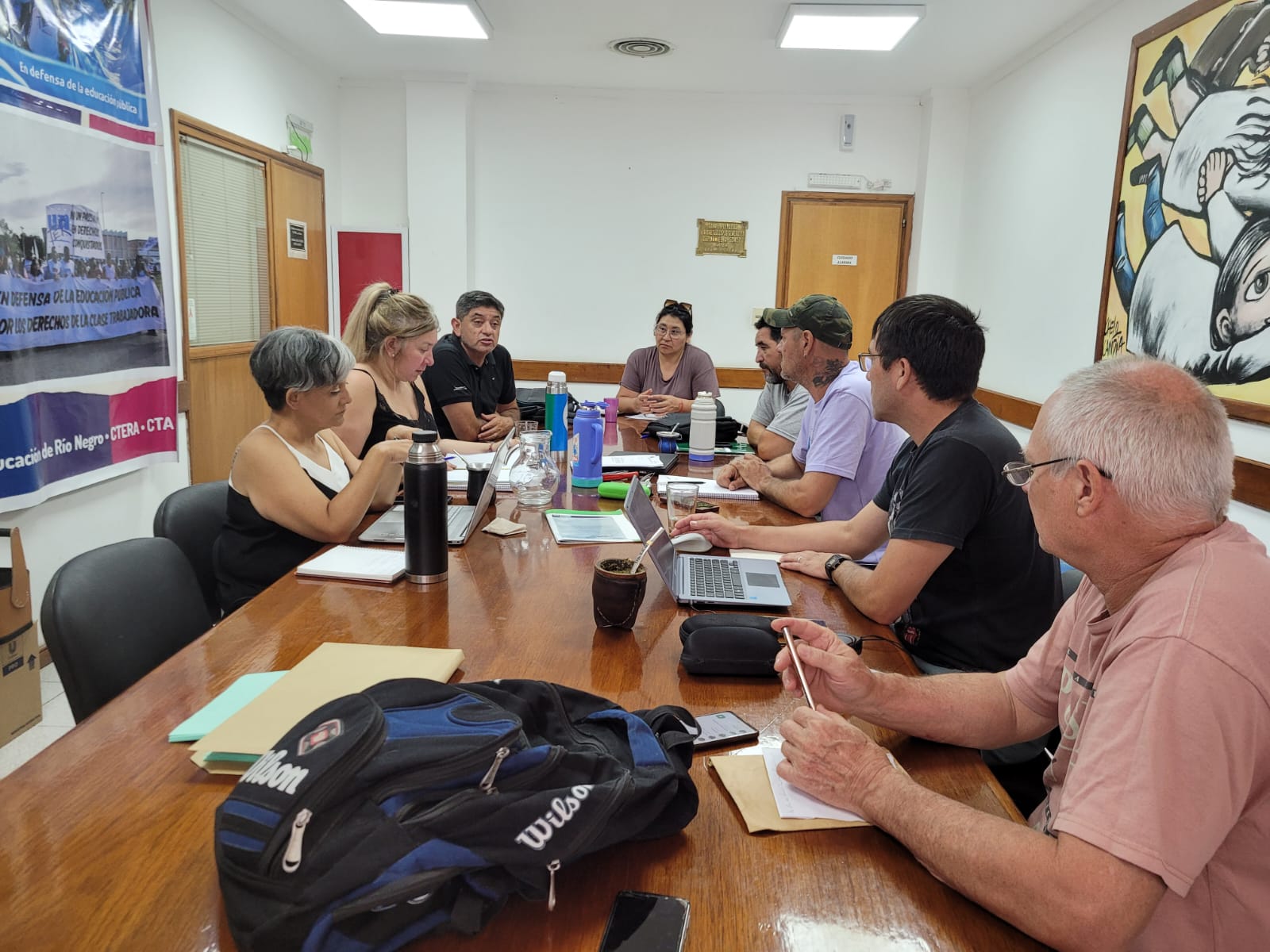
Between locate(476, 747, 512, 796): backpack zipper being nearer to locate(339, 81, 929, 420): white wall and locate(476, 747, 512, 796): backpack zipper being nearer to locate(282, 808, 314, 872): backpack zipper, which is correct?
locate(282, 808, 314, 872): backpack zipper

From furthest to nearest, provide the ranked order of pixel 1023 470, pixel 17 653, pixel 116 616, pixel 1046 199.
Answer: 1. pixel 1046 199
2. pixel 17 653
3. pixel 116 616
4. pixel 1023 470

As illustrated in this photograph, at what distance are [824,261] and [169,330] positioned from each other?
4278 millimetres

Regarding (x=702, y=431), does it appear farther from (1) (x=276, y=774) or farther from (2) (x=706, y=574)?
(1) (x=276, y=774)

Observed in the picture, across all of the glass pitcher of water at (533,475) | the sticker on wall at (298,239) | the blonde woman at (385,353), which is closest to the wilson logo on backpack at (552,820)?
the glass pitcher of water at (533,475)

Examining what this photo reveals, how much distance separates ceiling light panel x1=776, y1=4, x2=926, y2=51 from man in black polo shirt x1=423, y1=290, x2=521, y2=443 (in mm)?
2127

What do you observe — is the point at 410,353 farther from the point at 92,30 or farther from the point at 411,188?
the point at 411,188

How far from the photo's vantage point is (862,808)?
3.12 ft

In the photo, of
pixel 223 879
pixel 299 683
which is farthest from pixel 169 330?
pixel 223 879

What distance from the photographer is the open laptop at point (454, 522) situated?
1.99 metres

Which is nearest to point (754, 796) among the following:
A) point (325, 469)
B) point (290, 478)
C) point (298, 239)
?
point (290, 478)

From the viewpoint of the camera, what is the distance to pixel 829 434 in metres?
2.59

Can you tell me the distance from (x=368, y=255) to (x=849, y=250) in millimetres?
3392

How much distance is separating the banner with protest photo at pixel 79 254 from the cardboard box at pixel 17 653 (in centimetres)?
40

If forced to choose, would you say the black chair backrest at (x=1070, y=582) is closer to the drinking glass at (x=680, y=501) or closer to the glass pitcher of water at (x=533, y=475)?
the drinking glass at (x=680, y=501)
